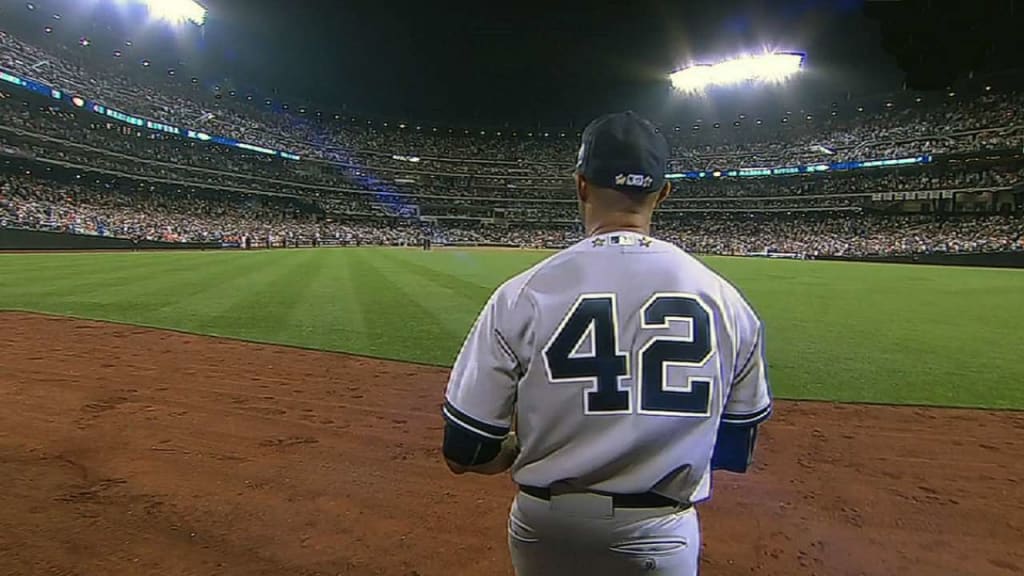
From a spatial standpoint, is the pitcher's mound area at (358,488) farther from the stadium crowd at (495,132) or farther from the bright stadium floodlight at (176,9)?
the bright stadium floodlight at (176,9)

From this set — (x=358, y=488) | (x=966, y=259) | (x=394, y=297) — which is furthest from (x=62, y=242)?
(x=966, y=259)

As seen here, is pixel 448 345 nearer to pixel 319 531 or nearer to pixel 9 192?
pixel 319 531

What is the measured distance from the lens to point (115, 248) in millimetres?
38375

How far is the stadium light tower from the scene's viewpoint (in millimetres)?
55000

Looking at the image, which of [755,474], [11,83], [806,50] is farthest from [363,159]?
[755,474]

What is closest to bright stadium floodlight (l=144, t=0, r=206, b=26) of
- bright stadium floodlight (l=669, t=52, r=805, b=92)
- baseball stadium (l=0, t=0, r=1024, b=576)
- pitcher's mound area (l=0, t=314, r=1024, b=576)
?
baseball stadium (l=0, t=0, r=1024, b=576)

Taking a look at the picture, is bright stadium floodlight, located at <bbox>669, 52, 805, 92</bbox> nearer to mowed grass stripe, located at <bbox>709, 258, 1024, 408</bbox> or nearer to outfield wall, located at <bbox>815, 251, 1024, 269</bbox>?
outfield wall, located at <bbox>815, 251, 1024, 269</bbox>

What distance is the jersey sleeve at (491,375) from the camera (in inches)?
63.7

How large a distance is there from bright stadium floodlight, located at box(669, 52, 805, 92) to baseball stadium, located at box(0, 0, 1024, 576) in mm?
381

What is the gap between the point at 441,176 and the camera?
84.2 metres

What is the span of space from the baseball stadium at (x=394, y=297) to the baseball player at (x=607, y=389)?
0.27 feet

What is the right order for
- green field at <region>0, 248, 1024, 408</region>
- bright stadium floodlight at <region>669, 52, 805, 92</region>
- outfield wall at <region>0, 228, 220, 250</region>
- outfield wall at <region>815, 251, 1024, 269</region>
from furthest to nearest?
1. bright stadium floodlight at <region>669, 52, 805, 92</region>
2. outfield wall at <region>815, 251, 1024, 269</region>
3. outfield wall at <region>0, 228, 220, 250</region>
4. green field at <region>0, 248, 1024, 408</region>

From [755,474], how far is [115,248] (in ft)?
138

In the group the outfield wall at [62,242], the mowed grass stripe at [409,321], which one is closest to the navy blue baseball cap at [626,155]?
the mowed grass stripe at [409,321]
